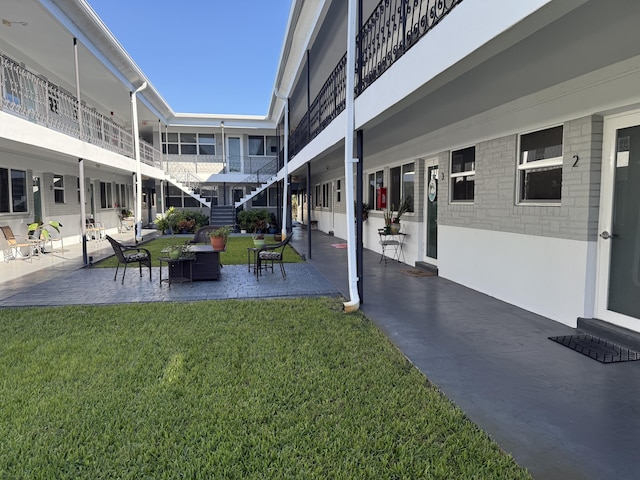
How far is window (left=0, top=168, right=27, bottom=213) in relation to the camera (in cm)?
1115

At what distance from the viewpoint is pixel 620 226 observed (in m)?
4.50

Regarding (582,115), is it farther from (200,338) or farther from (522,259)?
(200,338)

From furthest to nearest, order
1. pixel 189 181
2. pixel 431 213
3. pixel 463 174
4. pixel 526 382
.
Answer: pixel 189 181 < pixel 431 213 < pixel 463 174 < pixel 526 382

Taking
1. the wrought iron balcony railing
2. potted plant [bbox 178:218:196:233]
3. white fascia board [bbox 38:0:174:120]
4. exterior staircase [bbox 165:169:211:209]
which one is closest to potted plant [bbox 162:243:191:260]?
the wrought iron balcony railing

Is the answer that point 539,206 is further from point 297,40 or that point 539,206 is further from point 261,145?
point 261,145

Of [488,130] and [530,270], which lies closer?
[530,270]

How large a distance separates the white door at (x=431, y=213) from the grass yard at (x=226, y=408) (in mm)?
4470

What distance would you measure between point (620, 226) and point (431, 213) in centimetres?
475

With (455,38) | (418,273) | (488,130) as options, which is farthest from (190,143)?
(455,38)

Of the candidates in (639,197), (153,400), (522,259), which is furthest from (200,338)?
(639,197)

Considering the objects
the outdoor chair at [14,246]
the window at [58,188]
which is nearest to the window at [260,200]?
the window at [58,188]

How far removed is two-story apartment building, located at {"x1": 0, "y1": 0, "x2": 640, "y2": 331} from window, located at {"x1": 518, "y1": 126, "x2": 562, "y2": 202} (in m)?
0.02

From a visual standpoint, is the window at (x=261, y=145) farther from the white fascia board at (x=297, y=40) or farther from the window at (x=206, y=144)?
the white fascia board at (x=297, y=40)

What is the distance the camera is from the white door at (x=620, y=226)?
434 cm
